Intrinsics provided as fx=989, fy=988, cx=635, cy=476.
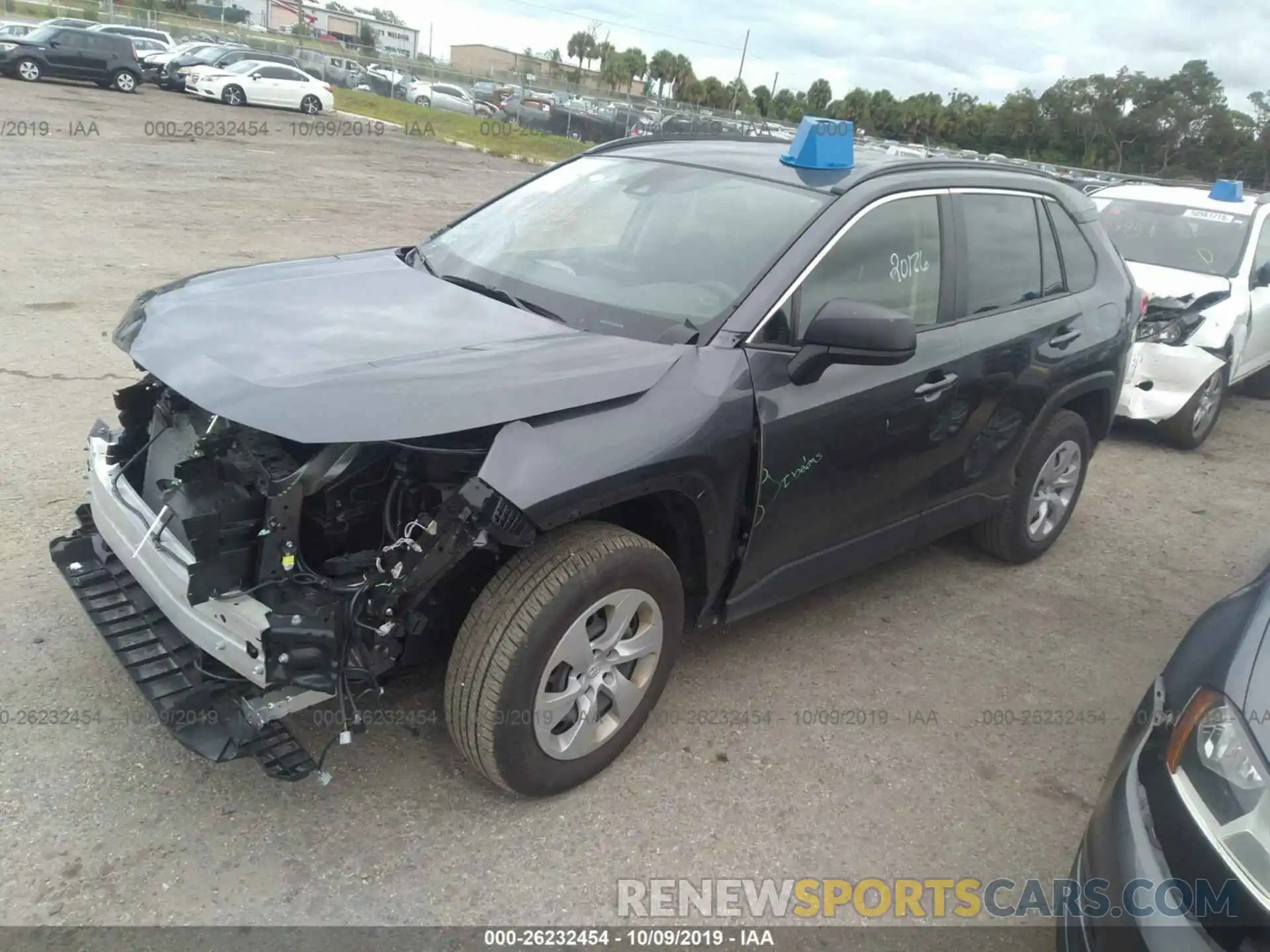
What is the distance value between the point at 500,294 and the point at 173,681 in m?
1.63

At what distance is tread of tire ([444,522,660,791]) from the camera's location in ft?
8.75

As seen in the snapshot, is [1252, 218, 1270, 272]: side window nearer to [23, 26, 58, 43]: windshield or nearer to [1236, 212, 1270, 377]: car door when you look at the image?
[1236, 212, 1270, 377]: car door

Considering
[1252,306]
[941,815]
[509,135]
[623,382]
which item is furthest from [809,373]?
[509,135]

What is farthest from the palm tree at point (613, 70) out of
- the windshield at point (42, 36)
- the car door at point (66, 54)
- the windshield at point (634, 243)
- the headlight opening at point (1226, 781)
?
the headlight opening at point (1226, 781)

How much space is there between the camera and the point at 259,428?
2434 mm

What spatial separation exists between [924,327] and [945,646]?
53.9 inches

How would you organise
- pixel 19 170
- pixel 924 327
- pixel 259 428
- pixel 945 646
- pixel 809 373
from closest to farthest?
pixel 259 428 → pixel 809 373 → pixel 924 327 → pixel 945 646 → pixel 19 170

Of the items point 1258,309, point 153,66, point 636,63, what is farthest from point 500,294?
point 636,63

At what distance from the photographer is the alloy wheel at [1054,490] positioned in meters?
4.75

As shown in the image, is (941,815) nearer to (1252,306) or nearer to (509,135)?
(1252,306)

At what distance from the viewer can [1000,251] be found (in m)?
4.21

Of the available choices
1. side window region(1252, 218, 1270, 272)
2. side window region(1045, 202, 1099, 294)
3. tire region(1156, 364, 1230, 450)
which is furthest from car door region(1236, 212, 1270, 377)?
side window region(1045, 202, 1099, 294)

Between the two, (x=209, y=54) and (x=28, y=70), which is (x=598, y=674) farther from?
(x=209, y=54)

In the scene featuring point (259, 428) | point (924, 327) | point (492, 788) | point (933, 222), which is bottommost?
point (492, 788)
